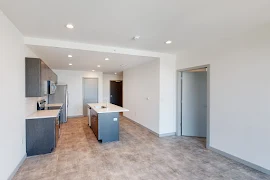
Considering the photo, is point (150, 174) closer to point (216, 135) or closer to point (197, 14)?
point (216, 135)

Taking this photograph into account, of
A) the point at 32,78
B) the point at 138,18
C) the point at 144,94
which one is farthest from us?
the point at 144,94

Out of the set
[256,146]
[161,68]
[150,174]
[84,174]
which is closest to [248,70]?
[256,146]

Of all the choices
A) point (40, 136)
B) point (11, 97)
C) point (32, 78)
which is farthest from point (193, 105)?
point (11, 97)

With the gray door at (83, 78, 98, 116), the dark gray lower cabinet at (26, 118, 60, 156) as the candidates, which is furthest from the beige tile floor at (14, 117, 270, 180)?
the gray door at (83, 78, 98, 116)

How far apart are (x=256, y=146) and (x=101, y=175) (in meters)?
2.82

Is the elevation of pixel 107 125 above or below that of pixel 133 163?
above

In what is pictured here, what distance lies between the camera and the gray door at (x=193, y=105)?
462cm

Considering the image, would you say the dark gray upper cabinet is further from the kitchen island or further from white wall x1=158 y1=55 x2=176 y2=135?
white wall x1=158 y1=55 x2=176 y2=135

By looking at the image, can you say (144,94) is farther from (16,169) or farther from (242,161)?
(16,169)

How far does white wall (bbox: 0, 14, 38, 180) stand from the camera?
2.20m

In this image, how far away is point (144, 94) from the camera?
218 inches

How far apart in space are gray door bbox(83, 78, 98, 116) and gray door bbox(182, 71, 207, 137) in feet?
16.1

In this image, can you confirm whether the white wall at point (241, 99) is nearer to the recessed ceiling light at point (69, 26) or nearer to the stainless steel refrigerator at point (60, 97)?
the recessed ceiling light at point (69, 26)

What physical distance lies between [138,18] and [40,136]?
3.16 meters
